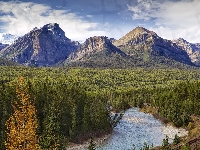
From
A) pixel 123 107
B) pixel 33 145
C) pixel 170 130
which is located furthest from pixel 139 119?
pixel 33 145

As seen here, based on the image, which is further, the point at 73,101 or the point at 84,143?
the point at 73,101

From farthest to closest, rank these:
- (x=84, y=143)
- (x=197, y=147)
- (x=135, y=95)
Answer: (x=135, y=95), (x=84, y=143), (x=197, y=147)

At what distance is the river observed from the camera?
242ft

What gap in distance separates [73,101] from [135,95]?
10189 cm

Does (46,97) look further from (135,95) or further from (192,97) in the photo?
(135,95)

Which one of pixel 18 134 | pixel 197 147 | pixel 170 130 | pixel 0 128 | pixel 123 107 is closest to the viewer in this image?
pixel 18 134

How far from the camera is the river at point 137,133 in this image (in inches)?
2901

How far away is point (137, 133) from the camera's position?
287 ft

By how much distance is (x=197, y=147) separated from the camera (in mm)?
51750

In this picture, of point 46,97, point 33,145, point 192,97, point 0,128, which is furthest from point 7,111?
point 192,97

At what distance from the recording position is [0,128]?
68.5 meters

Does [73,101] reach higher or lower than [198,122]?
higher

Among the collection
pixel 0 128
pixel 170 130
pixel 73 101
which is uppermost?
pixel 73 101

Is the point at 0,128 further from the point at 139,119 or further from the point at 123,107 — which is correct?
the point at 123,107
